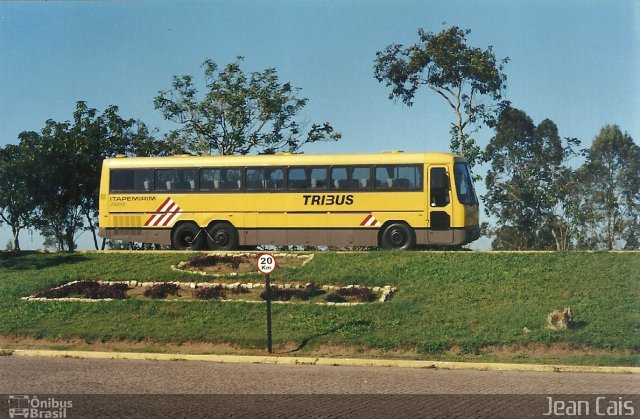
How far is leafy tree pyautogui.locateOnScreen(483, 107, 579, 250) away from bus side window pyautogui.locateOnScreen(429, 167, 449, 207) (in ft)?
51.2

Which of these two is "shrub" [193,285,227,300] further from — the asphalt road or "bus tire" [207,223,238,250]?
"bus tire" [207,223,238,250]

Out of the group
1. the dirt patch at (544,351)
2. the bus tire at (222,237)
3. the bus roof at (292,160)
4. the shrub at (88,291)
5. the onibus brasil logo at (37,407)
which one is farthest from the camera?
the bus tire at (222,237)

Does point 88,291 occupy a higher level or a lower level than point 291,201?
lower

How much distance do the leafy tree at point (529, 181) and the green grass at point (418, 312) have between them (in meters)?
18.3

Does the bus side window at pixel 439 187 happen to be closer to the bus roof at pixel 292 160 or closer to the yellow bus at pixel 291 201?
the yellow bus at pixel 291 201

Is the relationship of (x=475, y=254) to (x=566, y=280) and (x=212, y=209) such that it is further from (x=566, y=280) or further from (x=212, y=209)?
(x=212, y=209)

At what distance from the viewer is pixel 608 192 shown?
1673 inches

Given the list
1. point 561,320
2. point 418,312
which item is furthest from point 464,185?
point 561,320

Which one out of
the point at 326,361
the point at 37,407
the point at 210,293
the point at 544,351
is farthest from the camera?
the point at 210,293

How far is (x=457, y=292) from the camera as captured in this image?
21031 millimetres

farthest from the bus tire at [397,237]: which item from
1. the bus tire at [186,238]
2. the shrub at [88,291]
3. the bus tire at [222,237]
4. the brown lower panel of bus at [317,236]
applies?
the shrub at [88,291]

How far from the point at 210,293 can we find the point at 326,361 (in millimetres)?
6473

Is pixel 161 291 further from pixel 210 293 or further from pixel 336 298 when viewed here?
pixel 336 298

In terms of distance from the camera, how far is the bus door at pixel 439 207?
87.7 ft
